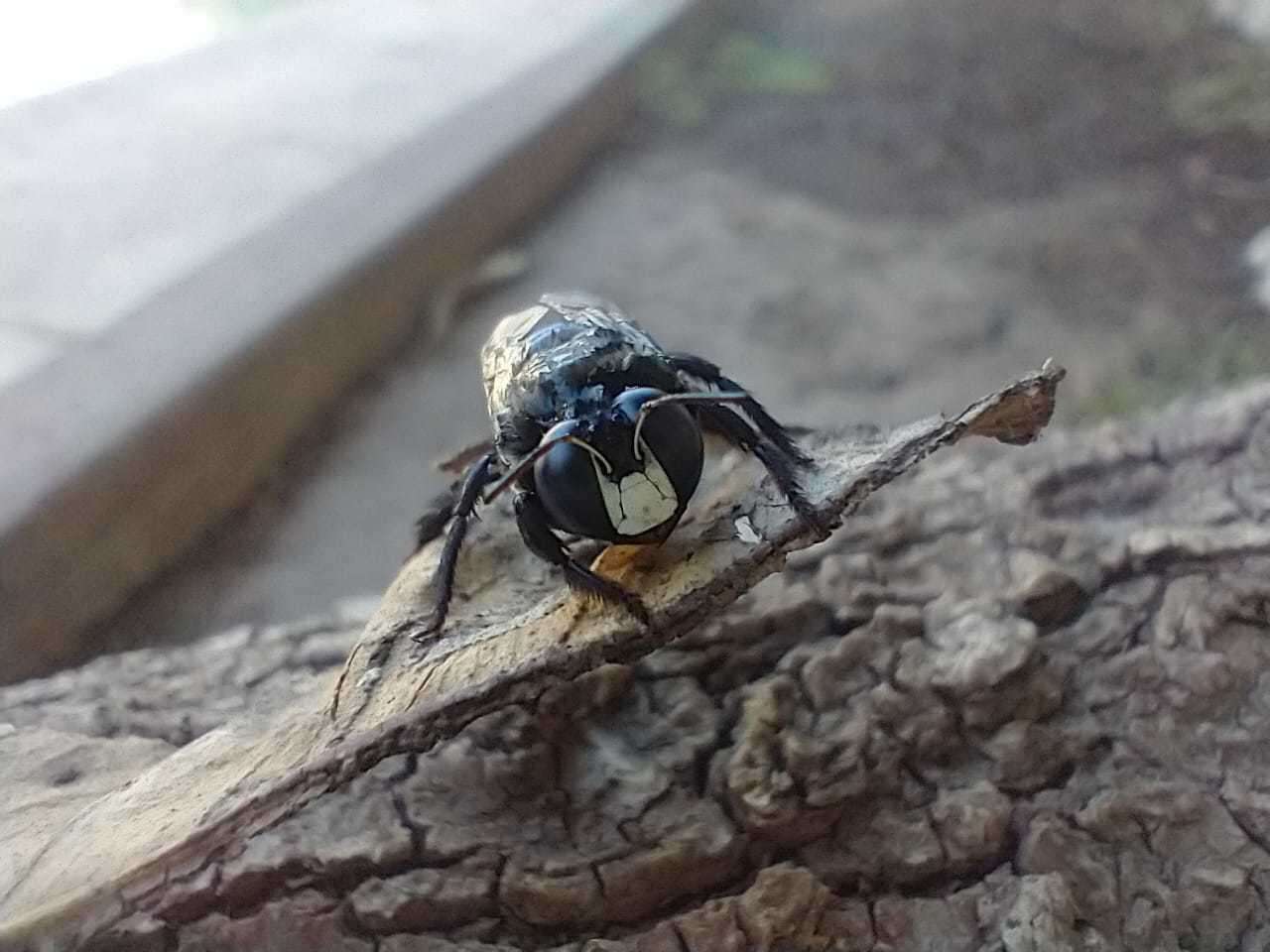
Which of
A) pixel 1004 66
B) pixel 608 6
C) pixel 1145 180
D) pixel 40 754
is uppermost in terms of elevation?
pixel 608 6

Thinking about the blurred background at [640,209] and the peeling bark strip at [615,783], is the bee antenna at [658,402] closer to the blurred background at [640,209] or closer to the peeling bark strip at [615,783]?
the peeling bark strip at [615,783]

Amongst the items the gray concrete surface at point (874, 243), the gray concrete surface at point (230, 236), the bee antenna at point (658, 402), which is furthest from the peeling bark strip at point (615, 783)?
the gray concrete surface at point (874, 243)

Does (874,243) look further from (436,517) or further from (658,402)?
(658,402)

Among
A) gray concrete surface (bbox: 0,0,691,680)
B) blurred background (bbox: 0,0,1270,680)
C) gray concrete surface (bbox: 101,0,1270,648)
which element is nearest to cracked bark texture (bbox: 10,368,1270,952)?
gray concrete surface (bbox: 0,0,691,680)

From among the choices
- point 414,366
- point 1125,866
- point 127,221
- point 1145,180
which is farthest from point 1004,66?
point 1125,866

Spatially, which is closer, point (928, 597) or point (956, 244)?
point (928, 597)

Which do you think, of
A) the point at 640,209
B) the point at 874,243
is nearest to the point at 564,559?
the point at 874,243

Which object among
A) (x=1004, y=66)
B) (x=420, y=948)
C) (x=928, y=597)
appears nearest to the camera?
(x=420, y=948)

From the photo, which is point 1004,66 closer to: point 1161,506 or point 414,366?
point 414,366
